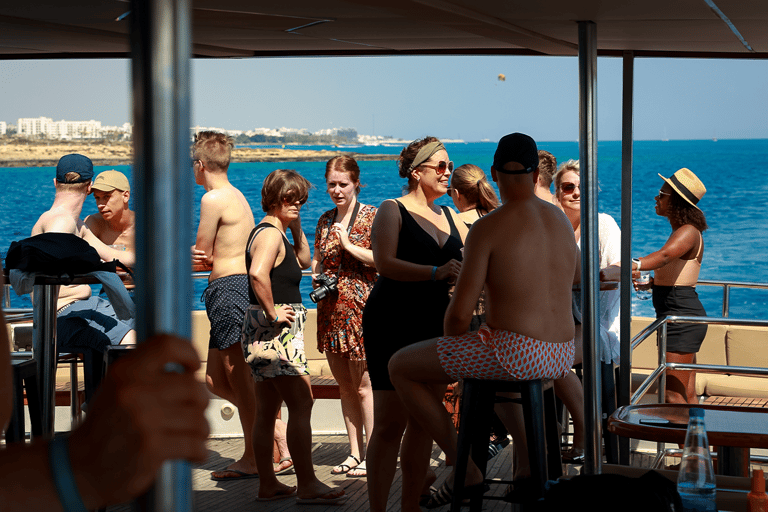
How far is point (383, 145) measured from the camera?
64.4m

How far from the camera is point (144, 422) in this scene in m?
0.73

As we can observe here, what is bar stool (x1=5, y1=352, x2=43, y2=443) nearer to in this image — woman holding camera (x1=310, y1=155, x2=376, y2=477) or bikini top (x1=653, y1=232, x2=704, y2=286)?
woman holding camera (x1=310, y1=155, x2=376, y2=477)

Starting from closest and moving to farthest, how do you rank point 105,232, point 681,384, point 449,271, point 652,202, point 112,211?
point 449,271 < point 112,211 < point 105,232 < point 681,384 < point 652,202

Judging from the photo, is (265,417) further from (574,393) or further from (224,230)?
(574,393)

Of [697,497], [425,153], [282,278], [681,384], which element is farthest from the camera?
[681,384]

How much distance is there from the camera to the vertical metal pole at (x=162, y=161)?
708 millimetres

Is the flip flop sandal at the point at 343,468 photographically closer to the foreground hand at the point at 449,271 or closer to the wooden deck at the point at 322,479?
the wooden deck at the point at 322,479

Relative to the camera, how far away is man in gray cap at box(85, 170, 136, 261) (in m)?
4.42

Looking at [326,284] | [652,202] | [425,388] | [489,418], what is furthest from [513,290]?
[652,202]

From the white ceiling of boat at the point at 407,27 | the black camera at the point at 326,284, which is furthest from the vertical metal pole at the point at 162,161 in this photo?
the black camera at the point at 326,284

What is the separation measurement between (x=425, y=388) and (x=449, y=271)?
50 cm

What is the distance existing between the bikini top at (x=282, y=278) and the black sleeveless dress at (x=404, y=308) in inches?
28.4

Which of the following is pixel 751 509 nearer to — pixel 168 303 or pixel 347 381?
pixel 168 303

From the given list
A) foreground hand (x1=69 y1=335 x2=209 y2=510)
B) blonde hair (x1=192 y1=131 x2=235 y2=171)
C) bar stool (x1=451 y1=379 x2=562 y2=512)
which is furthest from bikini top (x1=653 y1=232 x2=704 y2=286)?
foreground hand (x1=69 y1=335 x2=209 y2=510)
